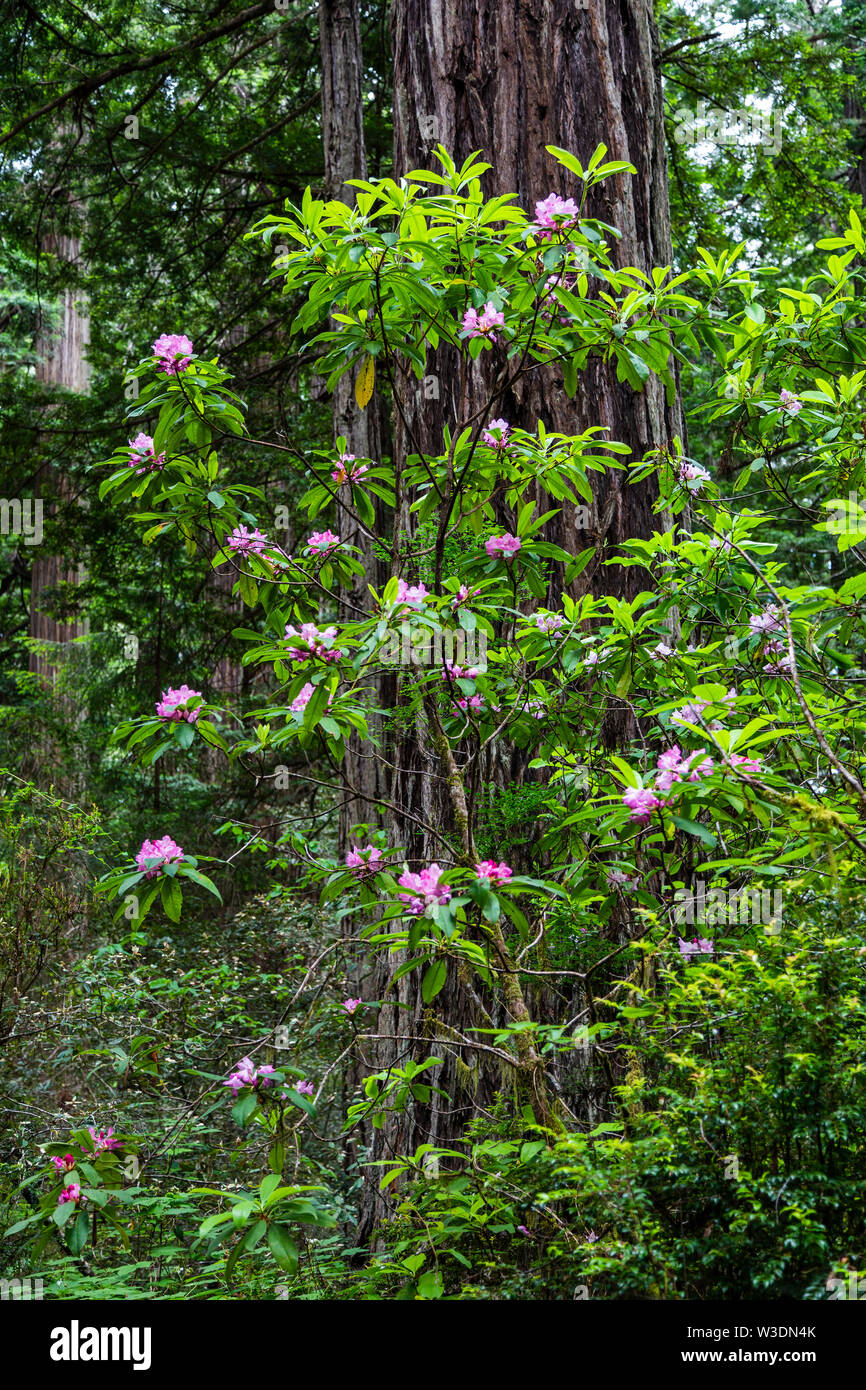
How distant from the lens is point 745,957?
197 centimetres

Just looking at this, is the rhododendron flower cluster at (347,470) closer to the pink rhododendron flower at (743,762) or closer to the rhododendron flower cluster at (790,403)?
the rhododendron flower cluster at (790,403)

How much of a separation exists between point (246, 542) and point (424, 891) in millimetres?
1258

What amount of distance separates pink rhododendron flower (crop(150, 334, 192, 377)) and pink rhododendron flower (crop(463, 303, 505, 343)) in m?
0.67

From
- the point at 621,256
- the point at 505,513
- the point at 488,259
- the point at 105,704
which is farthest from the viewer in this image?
the point at 105,704

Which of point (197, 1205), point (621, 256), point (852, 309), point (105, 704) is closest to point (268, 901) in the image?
point (197, 1205)

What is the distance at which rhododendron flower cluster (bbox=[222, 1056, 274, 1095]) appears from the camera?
214 cm

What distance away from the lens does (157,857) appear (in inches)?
90.3

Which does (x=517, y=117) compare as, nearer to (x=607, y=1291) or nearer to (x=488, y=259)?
(x=488, y=259)

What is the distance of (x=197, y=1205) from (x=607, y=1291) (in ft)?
11.1

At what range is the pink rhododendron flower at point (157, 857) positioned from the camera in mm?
2277

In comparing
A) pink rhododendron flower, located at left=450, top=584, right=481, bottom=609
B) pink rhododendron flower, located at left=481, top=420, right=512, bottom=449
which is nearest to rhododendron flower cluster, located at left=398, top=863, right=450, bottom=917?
pink rhododendron flower, located at left=450, top=584, right=481, bottom=609

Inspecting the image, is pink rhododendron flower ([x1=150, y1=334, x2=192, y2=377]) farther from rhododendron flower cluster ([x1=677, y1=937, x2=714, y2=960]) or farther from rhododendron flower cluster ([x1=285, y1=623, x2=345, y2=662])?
rhododendron flower cluster ([x1=677, y1=937, x2=714, y2=960])

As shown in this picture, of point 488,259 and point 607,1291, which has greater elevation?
point 488,259
